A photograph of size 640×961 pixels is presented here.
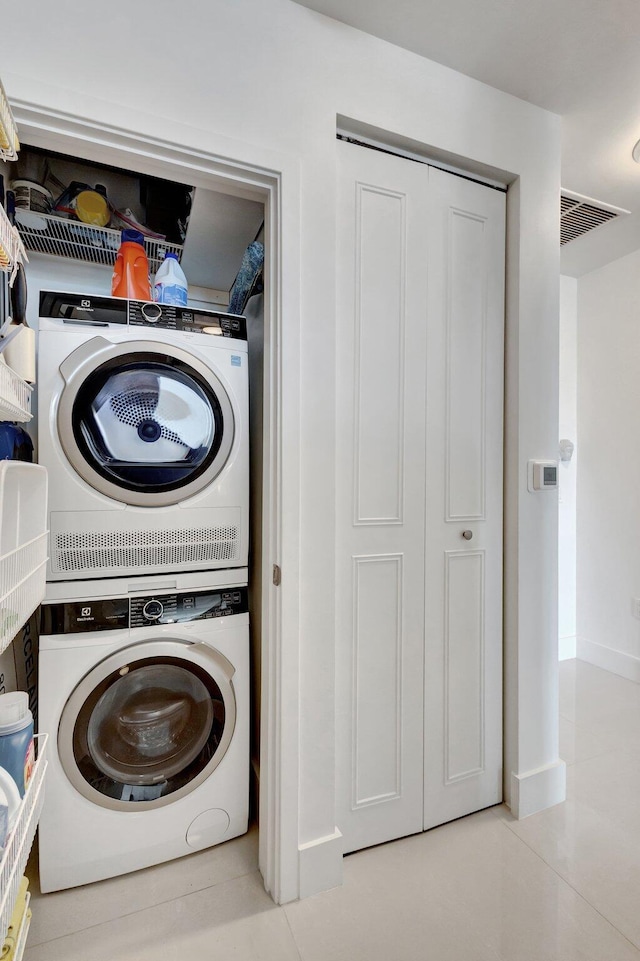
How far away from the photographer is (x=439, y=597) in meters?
1.63

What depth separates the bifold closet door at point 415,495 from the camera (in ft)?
4.88

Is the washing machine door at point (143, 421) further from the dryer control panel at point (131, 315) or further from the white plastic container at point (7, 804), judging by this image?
the white plastic container at point (7, 804)

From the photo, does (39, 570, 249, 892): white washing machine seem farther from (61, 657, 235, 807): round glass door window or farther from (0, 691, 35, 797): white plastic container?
(0, 691, 35, 797): white plastic container

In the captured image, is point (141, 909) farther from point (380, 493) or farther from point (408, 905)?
point (380, 493)

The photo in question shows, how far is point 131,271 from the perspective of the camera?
159 centimetres

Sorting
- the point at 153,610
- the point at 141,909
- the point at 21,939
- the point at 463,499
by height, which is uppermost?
the point at 463,499

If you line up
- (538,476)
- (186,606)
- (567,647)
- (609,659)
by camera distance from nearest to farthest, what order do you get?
(186,606) < (538,476) < (609,659) < (567,647)

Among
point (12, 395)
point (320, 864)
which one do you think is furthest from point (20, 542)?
point (320, 864)

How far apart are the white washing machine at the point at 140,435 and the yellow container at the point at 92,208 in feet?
1.55

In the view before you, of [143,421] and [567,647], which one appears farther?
[567,647]

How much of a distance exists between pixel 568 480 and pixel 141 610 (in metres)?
2.83

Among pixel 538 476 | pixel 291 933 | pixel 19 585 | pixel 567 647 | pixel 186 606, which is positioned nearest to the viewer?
pixel 19 585

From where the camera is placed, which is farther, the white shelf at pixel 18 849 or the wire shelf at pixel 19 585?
the wire shelf at pixel 19 585

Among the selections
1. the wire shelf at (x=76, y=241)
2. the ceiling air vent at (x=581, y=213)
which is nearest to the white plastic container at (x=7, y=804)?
the wire shelf at (x=76, y=241)
